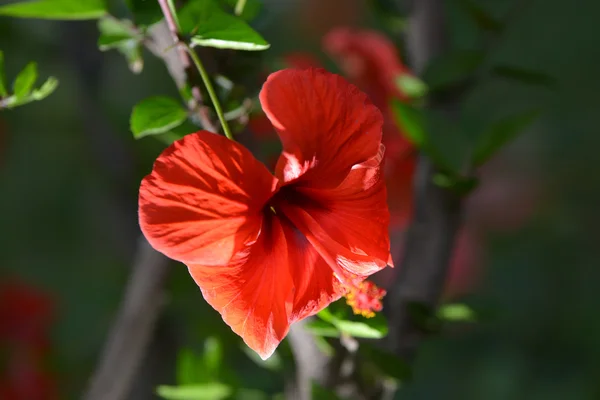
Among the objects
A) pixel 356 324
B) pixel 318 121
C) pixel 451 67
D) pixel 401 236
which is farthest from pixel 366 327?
pixel 401 236

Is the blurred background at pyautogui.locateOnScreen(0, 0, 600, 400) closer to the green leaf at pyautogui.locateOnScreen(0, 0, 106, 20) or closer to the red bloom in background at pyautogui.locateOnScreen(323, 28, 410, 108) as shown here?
the red bloom in background at pyautogui.locateOnScreen(323, 28, 410, 108)

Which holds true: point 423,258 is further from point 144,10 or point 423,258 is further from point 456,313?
point 144,10

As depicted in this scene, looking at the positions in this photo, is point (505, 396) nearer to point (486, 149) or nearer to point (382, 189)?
point (486, 149)

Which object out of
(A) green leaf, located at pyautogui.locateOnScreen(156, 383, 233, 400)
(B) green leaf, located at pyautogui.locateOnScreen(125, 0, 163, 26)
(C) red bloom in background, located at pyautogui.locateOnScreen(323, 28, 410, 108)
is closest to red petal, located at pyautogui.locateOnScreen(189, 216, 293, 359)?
(B) green leaf, located at pyautogui.locateOnScreen(125, 0, 163, 26)

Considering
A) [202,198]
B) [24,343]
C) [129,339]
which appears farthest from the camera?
[24,343]

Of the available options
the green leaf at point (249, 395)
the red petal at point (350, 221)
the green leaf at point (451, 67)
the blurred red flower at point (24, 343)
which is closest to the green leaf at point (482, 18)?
the green leaf at point (451, 67)

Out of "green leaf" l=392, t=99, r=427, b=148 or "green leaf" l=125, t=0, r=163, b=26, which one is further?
"green leaf" l=392, t=99, r=427, b=148
